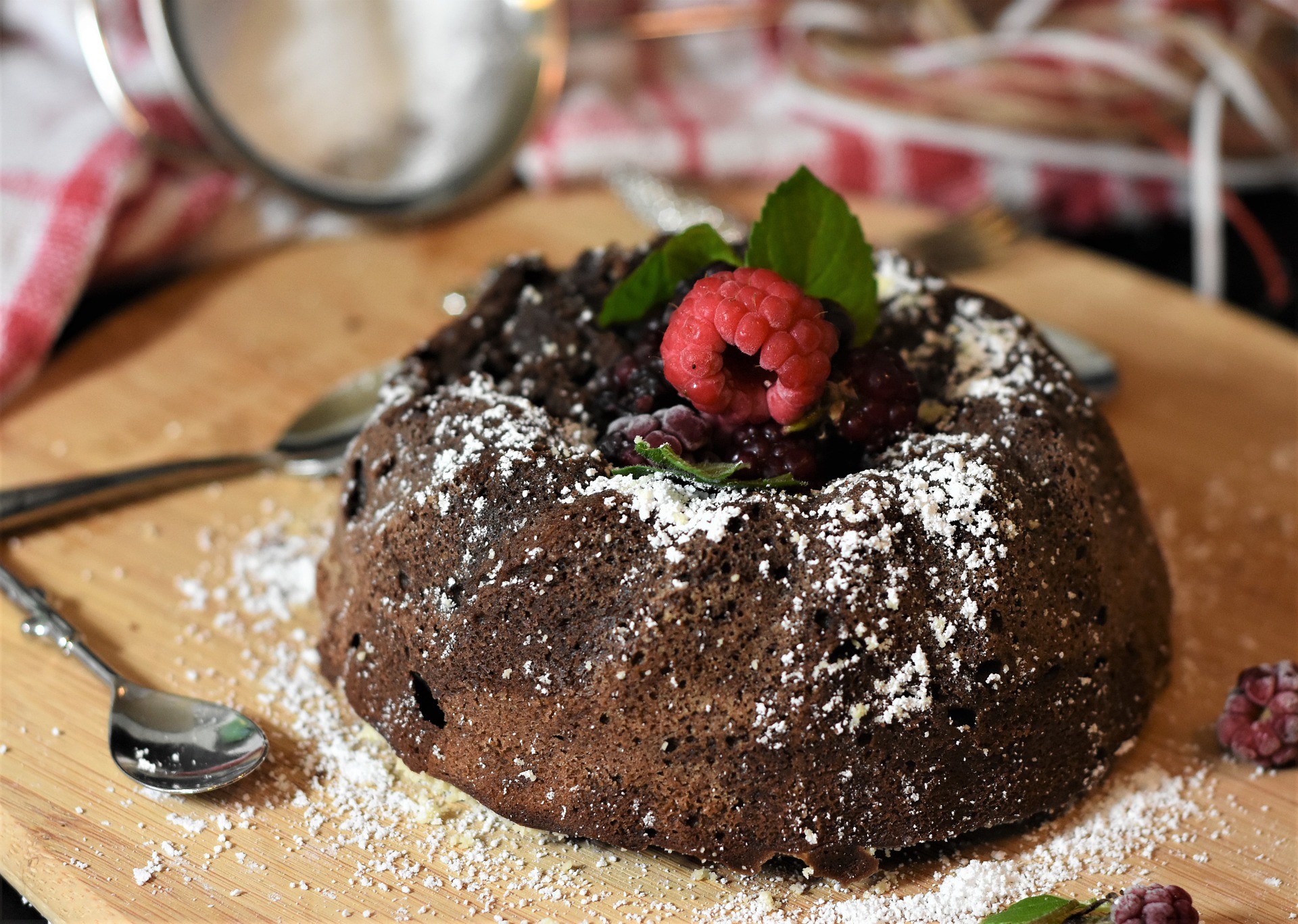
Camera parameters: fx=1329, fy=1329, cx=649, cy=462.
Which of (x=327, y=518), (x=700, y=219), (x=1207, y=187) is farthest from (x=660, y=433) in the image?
(x=1207, y=187)

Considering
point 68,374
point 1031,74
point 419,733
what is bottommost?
point 68,374

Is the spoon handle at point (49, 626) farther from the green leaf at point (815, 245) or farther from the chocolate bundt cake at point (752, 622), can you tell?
the green leaf at point (815, 245)

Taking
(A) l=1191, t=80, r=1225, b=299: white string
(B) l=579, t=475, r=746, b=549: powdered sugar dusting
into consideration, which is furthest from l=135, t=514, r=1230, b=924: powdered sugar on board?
(A) l=1191, t=80, r=1225, b=299: white string

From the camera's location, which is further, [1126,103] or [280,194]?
[1126,103]

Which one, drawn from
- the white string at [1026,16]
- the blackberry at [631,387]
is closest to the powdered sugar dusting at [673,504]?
the blackberry at [631,387]

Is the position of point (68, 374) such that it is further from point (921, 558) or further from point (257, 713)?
point (921, 558)

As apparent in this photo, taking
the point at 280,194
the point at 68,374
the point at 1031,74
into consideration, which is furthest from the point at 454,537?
the point at 1031,74

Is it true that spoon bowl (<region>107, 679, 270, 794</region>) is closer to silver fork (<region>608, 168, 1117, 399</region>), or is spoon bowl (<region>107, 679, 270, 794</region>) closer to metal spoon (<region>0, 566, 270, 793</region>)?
metal spoon (<region>0, 566, 270, 793</region>)

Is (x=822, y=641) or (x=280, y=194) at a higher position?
(x=822, y=641)
